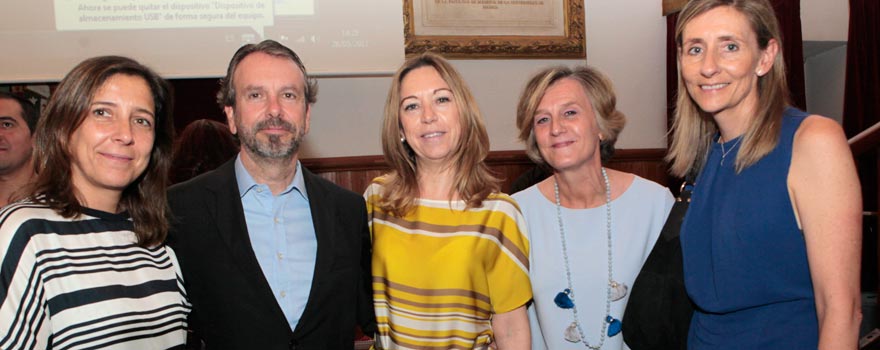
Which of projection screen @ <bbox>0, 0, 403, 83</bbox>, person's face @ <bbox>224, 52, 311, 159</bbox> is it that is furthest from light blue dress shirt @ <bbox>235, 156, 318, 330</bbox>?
projection screen @ <bbox>0, 0, 403, 83</bbox>

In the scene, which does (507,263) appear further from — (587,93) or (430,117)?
(587,93)

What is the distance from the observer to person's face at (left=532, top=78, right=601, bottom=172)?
206cm

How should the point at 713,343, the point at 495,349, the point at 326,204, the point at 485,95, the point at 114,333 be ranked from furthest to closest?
the point at 485,95
the point at 326,204
the point at 495,349
the point at 713,343
the point at 114,333

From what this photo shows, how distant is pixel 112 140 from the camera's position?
1.60 meters

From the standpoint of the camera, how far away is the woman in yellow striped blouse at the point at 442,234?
1.77 m

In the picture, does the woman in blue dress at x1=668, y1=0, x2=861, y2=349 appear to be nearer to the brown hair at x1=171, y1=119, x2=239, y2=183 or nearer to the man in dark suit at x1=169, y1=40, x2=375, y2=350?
the man in dark suit at x1=169, y1=40, x2=375, y2=350

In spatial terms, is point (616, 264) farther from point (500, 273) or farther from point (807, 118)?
point (807, 118)

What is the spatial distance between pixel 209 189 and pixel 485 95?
10.8 ft

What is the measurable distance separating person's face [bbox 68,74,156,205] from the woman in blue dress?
4.91ft

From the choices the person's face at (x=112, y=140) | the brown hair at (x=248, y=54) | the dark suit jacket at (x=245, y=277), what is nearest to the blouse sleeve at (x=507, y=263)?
the dark suit jacket at (x=245, y=277)

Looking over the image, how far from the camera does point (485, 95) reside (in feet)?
16.3

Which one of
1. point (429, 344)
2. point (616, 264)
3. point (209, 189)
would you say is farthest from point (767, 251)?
point (209, 189)

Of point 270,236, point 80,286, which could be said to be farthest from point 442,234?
point 80,286

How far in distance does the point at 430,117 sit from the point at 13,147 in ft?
8.04
